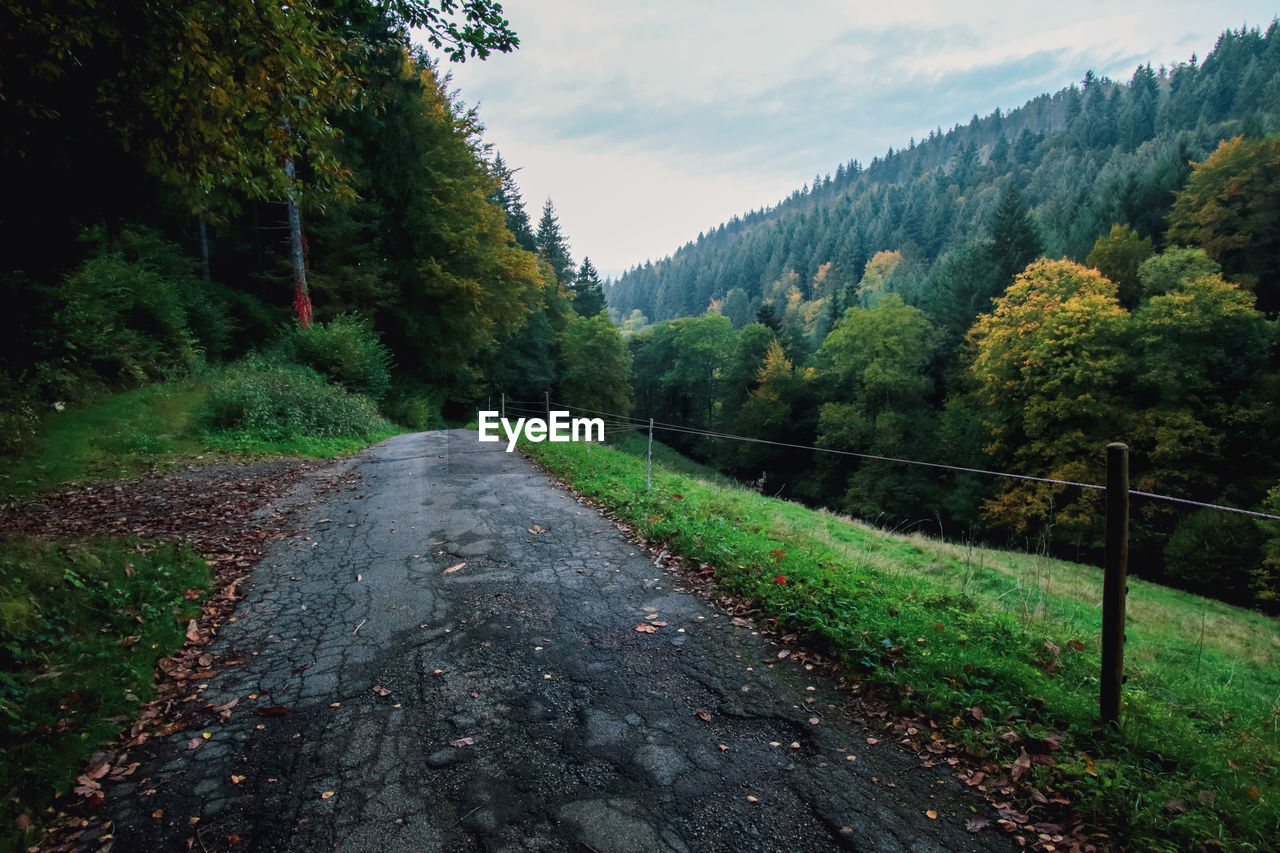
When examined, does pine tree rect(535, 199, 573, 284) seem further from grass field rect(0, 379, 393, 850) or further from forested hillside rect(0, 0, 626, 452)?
grass field rect(0, 379, 393, 850)

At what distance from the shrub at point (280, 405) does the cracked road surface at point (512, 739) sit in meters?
9.06

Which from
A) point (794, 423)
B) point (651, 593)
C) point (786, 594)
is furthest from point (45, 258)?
point (794, 423)

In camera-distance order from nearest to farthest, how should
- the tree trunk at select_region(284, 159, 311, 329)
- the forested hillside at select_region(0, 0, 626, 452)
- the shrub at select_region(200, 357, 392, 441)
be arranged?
the forested hillside at select_region(0, 0, 626, 452), the shrub at select_region(200, 357, 392, 441), the tree trunk at select_region(284, 159, 311, 329)

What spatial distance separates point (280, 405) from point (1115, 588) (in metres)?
15.6

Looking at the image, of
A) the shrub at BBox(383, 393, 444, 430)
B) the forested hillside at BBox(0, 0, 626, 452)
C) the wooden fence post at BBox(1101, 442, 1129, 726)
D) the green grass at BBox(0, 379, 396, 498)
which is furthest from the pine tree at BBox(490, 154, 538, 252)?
the wooden fence post at BBox(1101, 442, 1129, 726)

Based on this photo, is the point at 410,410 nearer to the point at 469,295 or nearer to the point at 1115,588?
the point at 469,295

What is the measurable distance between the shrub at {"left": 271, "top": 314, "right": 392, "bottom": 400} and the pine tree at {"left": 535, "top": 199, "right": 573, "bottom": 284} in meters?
37.5

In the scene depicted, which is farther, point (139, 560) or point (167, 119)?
point (139, 560)

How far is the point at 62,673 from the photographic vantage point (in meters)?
3.46

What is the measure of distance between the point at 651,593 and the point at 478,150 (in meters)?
26.3

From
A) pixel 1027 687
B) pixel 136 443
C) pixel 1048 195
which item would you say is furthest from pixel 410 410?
pixel 1048 195

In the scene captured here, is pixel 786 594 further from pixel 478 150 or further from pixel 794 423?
pixel 794 423

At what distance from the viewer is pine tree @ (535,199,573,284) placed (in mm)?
55656

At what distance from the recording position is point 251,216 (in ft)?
71.2
